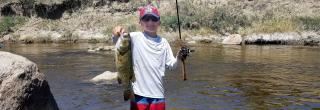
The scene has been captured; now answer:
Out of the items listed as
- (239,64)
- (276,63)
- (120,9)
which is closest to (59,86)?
(239,64)

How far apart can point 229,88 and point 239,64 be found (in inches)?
231

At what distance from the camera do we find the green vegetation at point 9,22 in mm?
36278

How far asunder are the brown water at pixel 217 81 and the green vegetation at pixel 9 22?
13.5m

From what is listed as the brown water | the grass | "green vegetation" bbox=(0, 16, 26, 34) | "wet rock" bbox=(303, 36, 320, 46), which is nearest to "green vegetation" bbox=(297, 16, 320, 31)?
the grass

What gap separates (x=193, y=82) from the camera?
46.9 ft

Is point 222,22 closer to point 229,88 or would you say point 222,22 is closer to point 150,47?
point 229,88

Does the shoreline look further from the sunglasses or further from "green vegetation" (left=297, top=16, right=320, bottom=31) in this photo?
the sunglasses

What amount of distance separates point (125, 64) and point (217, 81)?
9129 millimetres

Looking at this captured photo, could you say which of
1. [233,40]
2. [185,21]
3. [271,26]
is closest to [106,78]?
[233,40]

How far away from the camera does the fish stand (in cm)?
565

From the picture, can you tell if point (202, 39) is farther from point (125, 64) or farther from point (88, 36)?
point (125, 64)

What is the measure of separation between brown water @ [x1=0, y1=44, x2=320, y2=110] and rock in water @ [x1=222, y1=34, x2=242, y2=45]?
4.38 metres

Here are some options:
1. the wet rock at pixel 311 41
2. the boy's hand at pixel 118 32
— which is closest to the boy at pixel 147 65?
the boy's hand at pixel 118 32

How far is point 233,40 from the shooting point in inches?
1138
